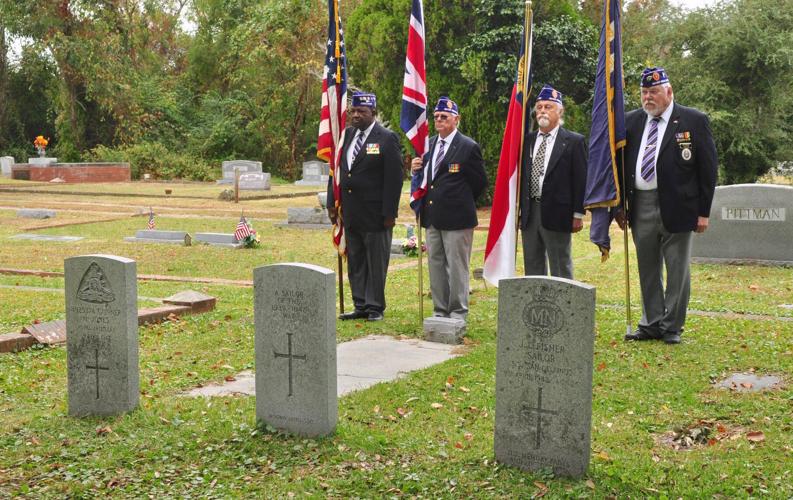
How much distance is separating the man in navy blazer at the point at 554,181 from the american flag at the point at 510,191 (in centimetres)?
13

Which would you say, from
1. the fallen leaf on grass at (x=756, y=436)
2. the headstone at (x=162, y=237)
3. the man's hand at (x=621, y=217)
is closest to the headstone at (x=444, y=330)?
the man's hand at (x=621, y=217)

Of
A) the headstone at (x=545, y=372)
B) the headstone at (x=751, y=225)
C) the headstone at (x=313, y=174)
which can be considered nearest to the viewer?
the headstone at (x=545, y=372)

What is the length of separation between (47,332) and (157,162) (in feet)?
116

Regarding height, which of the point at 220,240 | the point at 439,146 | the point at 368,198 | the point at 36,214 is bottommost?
the point at 220,240

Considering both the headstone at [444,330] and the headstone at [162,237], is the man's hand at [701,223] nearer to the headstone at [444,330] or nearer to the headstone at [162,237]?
the headstone at [444,330]

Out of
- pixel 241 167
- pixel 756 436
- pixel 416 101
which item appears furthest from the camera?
pixel 241 167

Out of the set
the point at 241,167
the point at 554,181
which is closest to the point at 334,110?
the point at 554,181

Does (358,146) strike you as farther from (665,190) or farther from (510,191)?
(665,190)

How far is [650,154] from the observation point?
27.1ft

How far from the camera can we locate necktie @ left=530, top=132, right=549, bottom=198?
8698mm

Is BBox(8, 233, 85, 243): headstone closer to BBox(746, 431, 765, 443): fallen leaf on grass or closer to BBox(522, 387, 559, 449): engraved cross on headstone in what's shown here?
BBox(522, 387, 559, 449): engraved cross on headstone

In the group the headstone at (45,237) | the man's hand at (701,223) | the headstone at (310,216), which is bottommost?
the headstone at (45,237)

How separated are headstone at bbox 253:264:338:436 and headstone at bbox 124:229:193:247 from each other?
39.2ft

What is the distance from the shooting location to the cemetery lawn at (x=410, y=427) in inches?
207
